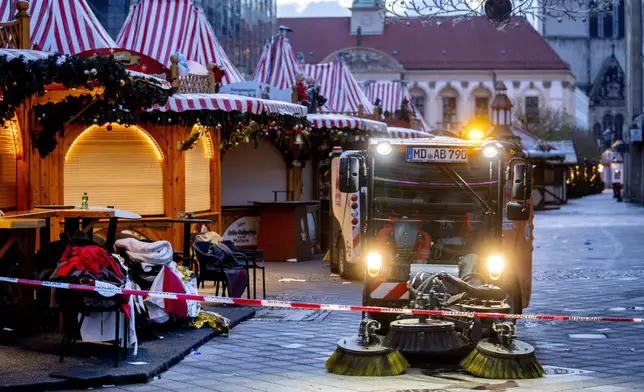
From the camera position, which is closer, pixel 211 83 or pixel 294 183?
pixel 211 83

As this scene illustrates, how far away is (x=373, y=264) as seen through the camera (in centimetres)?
1263

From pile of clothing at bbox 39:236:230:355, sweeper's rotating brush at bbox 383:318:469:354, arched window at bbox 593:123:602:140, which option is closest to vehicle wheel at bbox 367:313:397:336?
sweeper's rotating brush at bbox 383:318:469:354

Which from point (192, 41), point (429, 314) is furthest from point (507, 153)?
point (192, 41)

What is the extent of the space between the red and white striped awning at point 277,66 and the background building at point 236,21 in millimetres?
5764

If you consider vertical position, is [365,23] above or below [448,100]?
above

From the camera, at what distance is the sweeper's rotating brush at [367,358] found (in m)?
10.6

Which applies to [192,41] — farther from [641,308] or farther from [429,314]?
[429,314]

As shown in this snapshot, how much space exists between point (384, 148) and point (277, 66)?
24.4 m

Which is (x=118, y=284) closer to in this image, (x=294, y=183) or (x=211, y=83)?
(x=211, y=83)

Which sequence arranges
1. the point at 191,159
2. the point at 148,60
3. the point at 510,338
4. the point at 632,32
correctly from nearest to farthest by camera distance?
the point at 510,338
the point at 148,60
the point at 191,159
the point at 632,32

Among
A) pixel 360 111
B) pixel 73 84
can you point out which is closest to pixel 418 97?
pixel 360 111

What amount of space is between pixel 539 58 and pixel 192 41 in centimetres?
10596

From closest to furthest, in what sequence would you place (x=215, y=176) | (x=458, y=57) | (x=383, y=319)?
(x=383, y=319) < (x=215, y=176) < (x=458, y=57)

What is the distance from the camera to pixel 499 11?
663 inches
